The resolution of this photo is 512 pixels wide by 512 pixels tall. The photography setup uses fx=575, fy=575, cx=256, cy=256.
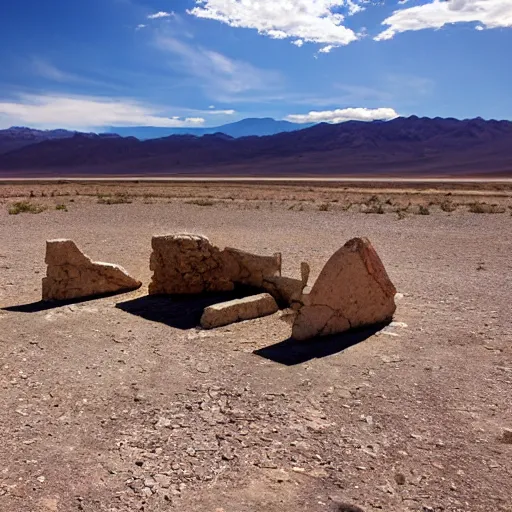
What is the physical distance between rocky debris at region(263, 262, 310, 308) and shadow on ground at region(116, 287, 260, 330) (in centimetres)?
36

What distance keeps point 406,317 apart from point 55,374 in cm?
437

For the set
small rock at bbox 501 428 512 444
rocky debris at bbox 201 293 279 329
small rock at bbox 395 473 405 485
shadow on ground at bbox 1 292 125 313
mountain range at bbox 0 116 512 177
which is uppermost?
mountain range at bbox 0 116 512 177

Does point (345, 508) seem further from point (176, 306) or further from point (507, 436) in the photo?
point (176, 306)

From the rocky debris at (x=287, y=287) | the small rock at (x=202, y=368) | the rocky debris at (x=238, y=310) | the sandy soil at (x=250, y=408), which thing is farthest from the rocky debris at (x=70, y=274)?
the small rock at (x=202, y=368)

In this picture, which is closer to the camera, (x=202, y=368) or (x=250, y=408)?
(x=250, y=408)

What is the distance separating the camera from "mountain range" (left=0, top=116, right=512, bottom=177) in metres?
88.1

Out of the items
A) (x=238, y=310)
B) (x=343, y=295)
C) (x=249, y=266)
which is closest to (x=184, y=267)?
(x=249, y=266)

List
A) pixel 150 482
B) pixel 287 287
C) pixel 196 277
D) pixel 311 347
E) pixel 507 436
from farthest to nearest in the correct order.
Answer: pixel 196 277 < pixel 287 287 < pixel 311 347 < pixel 507 436 < pixel 150 482

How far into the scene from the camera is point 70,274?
28.6ft

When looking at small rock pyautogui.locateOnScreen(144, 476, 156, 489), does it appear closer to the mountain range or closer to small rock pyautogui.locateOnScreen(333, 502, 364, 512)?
small rock pyautogui.locateOnScreen(333, 502, 364, 512)

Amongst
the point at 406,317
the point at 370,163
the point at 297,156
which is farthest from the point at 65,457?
the point at 297,156

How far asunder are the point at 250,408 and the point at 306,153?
103 meters

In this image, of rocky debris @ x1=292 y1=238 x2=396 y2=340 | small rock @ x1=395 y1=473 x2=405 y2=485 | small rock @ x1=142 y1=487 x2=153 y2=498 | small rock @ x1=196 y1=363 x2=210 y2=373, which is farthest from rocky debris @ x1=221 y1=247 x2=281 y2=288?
small rock @ x1=142 y1=487 x2=153 y2=498

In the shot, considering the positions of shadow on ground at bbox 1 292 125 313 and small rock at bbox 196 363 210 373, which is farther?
shadow on ground at bbox 1 292 125 313
